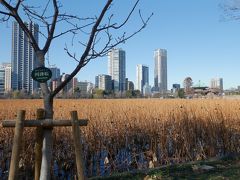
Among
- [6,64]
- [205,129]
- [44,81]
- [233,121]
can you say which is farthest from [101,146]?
[6,64]

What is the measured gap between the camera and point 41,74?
3.84 m

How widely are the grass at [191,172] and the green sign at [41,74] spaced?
2.07 m

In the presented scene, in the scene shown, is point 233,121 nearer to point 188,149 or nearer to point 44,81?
point 188,149

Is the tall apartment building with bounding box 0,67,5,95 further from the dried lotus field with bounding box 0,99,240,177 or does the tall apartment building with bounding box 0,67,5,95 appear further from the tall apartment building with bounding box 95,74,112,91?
the dried lotus field with bounding box 0,99,240,177

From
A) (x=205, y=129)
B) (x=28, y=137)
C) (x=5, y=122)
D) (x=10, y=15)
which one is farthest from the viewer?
(x=205, y=129)

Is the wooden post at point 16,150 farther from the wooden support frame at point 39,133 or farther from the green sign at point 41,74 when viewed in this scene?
the green sign at point 41,74

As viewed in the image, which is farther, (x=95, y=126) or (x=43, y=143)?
(x=95, y=126)

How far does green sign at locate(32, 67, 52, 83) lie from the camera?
12.6 ft

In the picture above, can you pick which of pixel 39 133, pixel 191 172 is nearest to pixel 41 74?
pixel 39 133

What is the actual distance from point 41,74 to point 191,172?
9.31 feet

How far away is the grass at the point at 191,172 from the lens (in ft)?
17.0

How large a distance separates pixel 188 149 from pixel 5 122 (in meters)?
5.42

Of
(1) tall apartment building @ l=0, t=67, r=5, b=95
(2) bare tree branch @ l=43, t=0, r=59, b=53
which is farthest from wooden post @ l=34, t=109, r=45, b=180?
(1) tall apartment building @ l=0, t=67, r=5, b=95

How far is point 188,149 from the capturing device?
27.6 ft
